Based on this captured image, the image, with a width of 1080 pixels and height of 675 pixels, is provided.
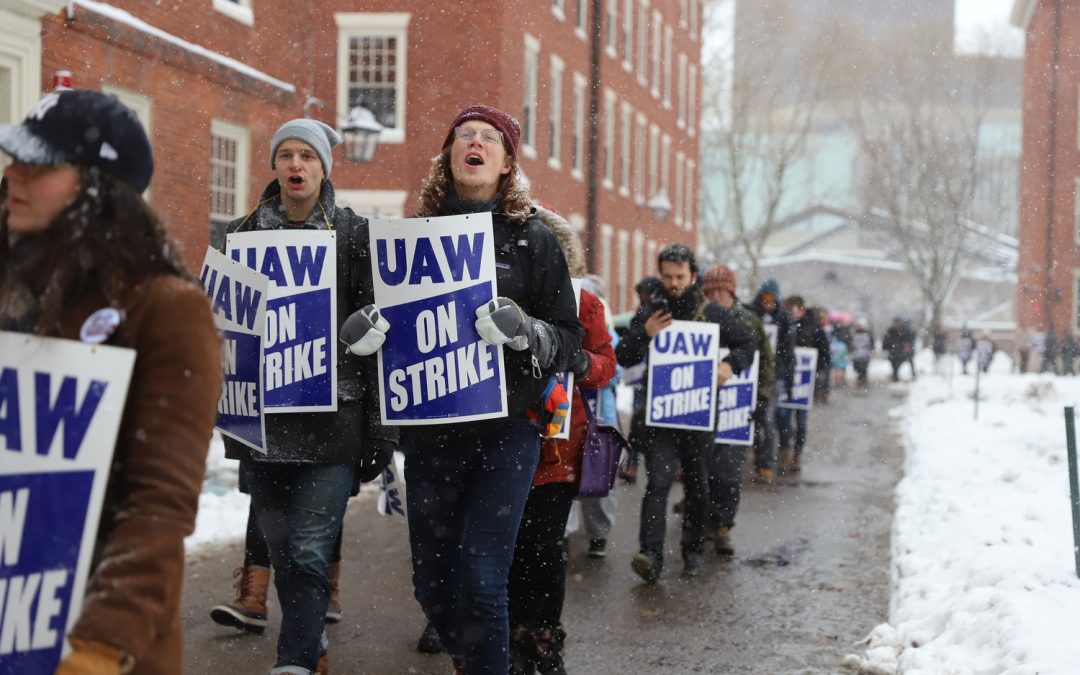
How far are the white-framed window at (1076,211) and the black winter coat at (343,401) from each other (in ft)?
159

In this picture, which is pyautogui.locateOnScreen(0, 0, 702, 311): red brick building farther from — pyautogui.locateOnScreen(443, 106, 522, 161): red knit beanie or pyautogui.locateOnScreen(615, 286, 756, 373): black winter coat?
pyautogui.locateOnScreen(443, 106, 522, 161): red knit beanie

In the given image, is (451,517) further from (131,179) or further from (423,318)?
(131,179)

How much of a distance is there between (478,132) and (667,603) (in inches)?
136

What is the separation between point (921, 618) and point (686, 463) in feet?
6.21

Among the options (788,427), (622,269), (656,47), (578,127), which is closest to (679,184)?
(656,47)

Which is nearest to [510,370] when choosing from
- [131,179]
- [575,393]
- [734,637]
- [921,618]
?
[575,393]

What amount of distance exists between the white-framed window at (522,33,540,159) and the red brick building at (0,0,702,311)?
8 centimetres

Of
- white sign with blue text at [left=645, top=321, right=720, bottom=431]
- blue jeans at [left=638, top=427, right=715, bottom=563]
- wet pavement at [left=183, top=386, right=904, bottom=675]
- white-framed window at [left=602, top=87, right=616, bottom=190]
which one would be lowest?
wet pavement at [left=183, top=386, right=904, bottom=675]

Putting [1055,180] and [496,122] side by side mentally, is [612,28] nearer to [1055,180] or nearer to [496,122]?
[1055,180]

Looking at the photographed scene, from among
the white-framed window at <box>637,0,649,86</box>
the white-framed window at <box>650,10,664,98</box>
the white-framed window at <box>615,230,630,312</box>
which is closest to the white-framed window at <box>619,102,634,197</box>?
the white-framed window at <box>615,230,630,312</box>

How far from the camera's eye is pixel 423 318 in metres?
4.30

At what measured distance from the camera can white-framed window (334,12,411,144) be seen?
25.3m

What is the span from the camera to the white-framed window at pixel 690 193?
49.0 m

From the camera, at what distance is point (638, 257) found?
131ft
